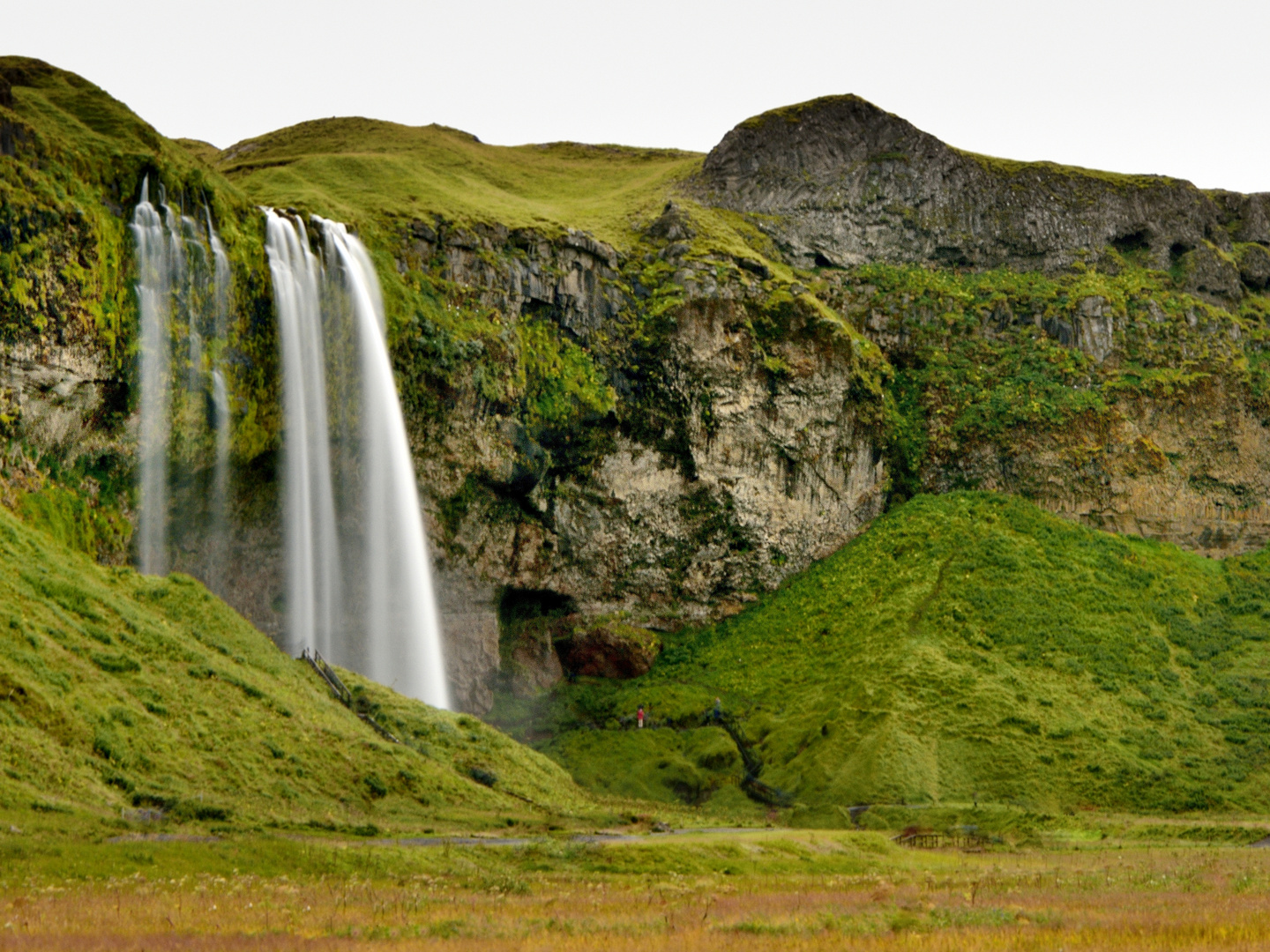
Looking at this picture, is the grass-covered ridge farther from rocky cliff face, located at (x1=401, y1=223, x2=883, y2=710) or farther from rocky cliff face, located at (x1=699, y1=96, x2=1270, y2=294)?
rocky cliff face, located at (x1=699, y1=96, x2=1270, y2=294)

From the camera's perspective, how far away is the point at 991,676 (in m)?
53.2

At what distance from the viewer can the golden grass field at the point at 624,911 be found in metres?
16.9

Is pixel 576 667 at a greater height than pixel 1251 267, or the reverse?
pixel 1251 267

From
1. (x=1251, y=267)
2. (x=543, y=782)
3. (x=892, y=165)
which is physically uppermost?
(x=892, y=165)

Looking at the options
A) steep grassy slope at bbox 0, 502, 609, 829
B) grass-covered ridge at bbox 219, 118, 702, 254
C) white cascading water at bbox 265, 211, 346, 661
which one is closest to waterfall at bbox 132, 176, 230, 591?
white cascading water at bbox 265, 211, 346, 661

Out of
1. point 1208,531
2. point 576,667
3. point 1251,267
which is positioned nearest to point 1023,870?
point 576,667

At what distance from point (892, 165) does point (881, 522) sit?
103 feet

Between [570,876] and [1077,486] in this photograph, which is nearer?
[570,876]

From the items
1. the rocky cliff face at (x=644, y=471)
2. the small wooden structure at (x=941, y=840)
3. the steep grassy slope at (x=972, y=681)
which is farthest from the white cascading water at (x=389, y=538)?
the small wooden structure at (x=941, y=840)

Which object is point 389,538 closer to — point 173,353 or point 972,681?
point 173,353

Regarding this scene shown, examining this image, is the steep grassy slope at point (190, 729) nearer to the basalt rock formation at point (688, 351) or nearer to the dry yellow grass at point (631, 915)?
the dry yellow grass at point (631, 915)

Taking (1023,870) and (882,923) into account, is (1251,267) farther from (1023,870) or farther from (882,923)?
(882,923)

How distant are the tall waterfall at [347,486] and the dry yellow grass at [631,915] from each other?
31.6m

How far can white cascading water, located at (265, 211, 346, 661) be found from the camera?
53156mm
